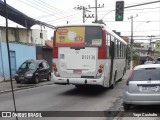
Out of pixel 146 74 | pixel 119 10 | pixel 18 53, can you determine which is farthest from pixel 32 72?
pixel 146 74

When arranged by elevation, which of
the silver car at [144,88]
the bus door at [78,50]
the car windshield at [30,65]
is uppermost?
the bus door at [78,50]

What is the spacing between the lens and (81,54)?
1451cm

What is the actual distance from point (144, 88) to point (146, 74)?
58 centimetres

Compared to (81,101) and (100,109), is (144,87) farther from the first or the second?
(81,101)

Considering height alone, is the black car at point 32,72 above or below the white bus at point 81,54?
below

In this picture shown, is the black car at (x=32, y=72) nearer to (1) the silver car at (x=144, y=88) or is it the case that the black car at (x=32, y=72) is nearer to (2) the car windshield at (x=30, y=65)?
(2) the car windshield at (x=30, y=65)

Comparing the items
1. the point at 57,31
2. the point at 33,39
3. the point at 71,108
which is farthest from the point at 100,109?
the point at 33,39

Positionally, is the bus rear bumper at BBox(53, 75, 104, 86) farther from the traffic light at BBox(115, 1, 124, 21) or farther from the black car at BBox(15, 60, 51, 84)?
the traffic light at BBox(115, 1, 124, 21)

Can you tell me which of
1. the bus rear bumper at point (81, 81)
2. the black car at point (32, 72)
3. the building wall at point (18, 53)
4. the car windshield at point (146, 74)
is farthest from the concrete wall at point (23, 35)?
the car windshield at point (146, 74)

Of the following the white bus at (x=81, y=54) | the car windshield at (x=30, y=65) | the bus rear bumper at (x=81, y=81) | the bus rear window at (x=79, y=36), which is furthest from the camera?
the car windshield at (x=30, y=65)

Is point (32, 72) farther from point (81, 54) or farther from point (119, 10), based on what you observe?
point (81, 54)

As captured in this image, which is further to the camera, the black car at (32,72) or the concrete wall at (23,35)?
the concrete wall at (23,35)

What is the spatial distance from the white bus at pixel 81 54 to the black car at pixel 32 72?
7.66 m

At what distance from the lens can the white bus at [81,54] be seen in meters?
14.3
